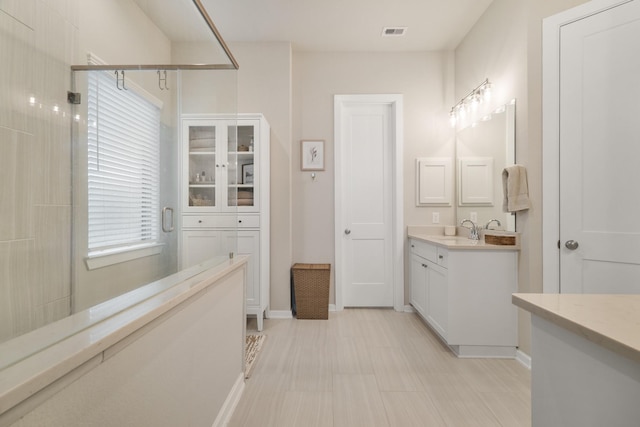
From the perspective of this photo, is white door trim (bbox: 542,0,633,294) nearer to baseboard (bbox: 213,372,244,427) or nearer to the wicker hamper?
the wicker hamper

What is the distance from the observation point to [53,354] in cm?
58

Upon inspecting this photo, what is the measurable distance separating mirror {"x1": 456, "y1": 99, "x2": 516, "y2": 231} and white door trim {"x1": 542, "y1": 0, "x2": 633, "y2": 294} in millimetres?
292

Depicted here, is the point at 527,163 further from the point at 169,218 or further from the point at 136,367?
the point at 136,367

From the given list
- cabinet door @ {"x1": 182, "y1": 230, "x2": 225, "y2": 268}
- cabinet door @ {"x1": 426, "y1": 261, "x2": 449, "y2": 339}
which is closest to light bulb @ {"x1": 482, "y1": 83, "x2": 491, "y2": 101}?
cabinet door @ {"x1": 426, "y1": 261, "x2": 449, "y2": 339}

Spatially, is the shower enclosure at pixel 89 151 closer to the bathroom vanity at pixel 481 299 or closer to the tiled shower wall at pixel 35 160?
the tiled shower wall at pixel 35 160

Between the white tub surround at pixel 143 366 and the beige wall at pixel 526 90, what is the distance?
2034mm

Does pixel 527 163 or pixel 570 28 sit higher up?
pixel 570 28

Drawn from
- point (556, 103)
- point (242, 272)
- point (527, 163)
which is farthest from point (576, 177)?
point (242, 272)

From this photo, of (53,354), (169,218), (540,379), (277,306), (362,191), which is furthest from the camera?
(362,191)

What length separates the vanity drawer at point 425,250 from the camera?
2654mm

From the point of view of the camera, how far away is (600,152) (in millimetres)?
1812

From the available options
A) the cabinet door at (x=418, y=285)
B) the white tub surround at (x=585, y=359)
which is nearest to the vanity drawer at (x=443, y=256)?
the cabinet door at (x=418, y=285)

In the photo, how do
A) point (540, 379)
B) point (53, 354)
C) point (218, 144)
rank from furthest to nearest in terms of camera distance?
point (218, 144)
point (540, 379)
point (53, 354)

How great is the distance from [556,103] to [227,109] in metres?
2.19
